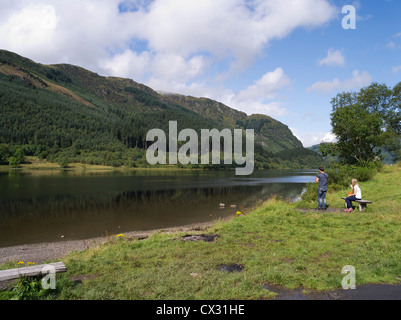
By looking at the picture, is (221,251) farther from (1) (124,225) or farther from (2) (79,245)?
(1) (124,225)

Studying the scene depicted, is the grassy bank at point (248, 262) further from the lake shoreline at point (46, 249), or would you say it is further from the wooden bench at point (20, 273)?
the lake shoreline at point (46, 249)

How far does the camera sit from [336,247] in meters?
10.5

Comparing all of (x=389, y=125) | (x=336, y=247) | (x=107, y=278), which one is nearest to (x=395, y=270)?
(x=336, y=247)

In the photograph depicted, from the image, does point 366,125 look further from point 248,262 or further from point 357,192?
point 248,262

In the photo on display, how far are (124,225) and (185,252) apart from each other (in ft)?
63.6

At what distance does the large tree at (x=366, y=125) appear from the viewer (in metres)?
39.4

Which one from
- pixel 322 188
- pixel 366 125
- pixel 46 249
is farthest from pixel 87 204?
pixel 366 125

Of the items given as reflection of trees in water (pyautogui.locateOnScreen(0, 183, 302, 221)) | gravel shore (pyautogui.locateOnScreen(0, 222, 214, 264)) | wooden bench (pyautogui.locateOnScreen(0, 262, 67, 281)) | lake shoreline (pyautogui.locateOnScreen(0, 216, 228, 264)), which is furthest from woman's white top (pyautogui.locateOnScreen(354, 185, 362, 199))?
reflection of trees in water (pyautogui.locateOnScreen(0, 183, 302, 221))

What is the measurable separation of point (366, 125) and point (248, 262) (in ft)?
125

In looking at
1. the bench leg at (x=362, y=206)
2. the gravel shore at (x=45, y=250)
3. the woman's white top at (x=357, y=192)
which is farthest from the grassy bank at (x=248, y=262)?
the gravel shore at (x=45, y=250)

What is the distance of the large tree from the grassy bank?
28.8m

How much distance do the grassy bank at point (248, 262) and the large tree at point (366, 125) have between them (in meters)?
28.8

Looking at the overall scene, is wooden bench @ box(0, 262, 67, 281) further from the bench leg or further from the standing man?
the bench leg
